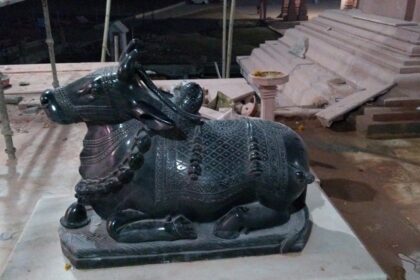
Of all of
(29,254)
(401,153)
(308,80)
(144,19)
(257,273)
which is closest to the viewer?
(257,273)

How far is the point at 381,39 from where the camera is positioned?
498 cm

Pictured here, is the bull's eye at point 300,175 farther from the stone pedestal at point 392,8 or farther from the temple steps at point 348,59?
the stone pedestal at point 392,8

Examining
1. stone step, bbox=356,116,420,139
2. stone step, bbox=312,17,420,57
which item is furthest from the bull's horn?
stone step, bbox=312,17,420,57

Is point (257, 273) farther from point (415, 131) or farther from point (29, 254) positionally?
point (415, 131)

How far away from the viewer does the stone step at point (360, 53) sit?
4316mm

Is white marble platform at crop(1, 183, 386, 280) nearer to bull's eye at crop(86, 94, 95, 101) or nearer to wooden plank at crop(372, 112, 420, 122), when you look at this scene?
bull's eye at crop(86, 94, 95, 101)

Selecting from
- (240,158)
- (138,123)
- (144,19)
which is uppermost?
(138,123)

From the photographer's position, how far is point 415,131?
13.1ft

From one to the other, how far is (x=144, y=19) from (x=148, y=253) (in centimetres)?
1218

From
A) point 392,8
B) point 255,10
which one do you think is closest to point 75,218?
point 392,8

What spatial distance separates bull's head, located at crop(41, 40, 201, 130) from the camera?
1.41 meters

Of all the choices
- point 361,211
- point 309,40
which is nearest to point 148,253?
point 361,211

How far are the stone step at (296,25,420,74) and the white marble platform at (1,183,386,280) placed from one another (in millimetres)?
3176

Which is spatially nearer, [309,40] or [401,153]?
[401,153]
